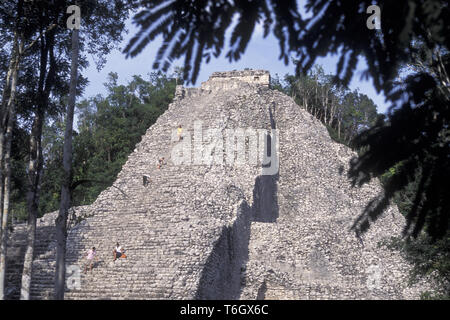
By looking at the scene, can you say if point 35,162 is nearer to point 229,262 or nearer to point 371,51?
point 229,262

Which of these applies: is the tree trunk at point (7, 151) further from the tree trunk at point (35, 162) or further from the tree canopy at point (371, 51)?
the tree canopy at point (371, 51)

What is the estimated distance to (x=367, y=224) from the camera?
443 cm

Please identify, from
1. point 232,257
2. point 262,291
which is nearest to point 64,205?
point 232,257

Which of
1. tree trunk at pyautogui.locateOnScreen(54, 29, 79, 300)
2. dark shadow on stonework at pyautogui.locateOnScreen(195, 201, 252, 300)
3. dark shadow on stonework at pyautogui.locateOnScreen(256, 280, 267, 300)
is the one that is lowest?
dark shadow on stonework at pyautogui.locateOnScreen(256, 280, 267, 300)

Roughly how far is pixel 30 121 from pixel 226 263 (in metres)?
6.65

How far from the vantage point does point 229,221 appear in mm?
16344

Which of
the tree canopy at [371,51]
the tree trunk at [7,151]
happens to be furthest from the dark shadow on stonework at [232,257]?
the tree canopy at [371,51]

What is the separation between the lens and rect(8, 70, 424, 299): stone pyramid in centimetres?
1348

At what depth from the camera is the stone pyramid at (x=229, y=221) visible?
1348 centimetres

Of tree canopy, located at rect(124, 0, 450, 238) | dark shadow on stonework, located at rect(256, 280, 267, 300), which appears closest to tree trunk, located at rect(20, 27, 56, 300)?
dark shadow on stonework, located at rect(256, 280, 267, 300)

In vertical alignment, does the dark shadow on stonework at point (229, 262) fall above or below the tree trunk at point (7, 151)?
below

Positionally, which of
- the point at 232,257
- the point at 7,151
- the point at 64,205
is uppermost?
the point at 7,151

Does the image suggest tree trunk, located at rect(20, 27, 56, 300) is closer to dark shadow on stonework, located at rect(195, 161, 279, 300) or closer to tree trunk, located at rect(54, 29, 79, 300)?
tree trunk, located at rect(54, 29, 79, 300)
